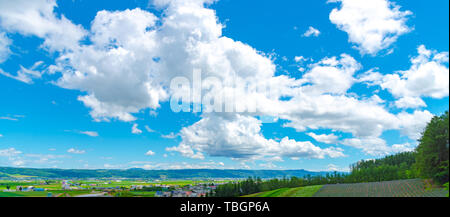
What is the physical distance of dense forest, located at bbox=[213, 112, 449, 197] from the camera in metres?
28.6

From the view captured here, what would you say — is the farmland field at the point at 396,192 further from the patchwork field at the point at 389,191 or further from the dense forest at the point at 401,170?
the dense forest at the point at 401,170

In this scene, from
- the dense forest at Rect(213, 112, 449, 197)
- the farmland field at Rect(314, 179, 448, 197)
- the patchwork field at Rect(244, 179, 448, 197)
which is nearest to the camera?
the dense forest at Rect(213, 112, 449, 197)

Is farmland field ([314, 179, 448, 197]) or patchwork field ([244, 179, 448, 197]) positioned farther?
patchwork field ([244, 179, 448, 197])

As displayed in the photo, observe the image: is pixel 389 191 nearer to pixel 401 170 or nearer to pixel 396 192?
pixel 396 192

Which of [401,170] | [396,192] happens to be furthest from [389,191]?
[401,170]

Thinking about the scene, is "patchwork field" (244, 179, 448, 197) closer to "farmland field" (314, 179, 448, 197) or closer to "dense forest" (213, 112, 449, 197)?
"farmland field" (314, 179, 448, 197)

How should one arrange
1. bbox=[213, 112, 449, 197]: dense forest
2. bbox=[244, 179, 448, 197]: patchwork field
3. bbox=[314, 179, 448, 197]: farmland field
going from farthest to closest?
bbox=[244, 179, 448, 197]: patchwork field < bbox=[314, 179, 448, 197]: farmland field < bbox=[213, 112, 449, 197]: dense forest

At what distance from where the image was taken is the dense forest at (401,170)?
28648mm

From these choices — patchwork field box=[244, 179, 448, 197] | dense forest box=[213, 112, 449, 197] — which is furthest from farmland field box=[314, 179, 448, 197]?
dense forest box=[213, 112, 449, 197]

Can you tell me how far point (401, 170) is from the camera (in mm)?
91125

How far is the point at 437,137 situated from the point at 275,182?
7586cm

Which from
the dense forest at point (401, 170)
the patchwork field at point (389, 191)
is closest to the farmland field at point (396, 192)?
the patchwork field at point (389, 191)

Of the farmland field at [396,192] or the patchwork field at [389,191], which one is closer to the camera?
the farmland field at [396,192]
